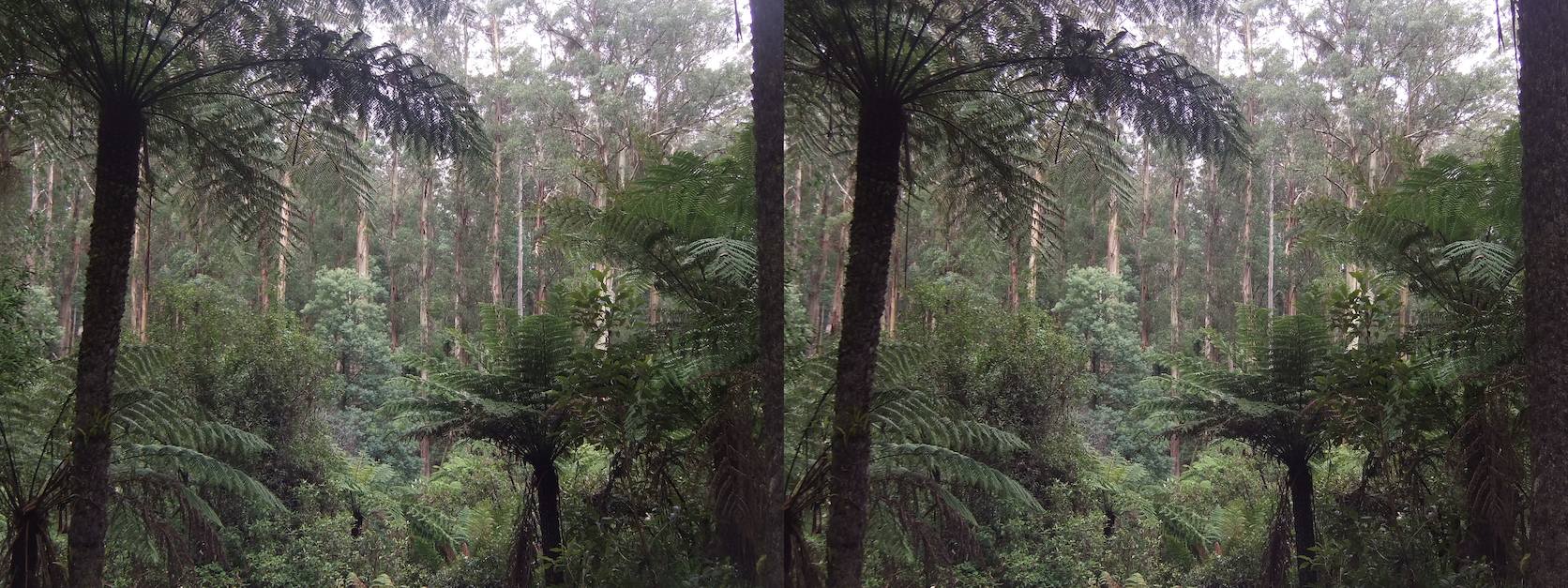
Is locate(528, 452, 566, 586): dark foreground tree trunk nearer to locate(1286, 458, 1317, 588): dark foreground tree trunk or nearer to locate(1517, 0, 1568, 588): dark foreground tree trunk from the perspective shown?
locate(1517, 0, 1568, 588): dark foreground tree trunk

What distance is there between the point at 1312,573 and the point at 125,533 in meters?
8.81

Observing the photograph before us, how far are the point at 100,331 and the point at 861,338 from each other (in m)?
3.34

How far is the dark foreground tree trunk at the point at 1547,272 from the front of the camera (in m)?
4.15

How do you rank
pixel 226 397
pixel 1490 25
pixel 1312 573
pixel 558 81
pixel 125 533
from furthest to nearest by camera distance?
pixel 558 81 → pixel 1490 25 → pixel 226 397 → pixel 1312 573 → pixel 125 533

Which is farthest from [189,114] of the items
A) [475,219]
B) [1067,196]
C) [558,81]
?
[475,219]

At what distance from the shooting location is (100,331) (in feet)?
15.7

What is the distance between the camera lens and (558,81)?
2483 cm

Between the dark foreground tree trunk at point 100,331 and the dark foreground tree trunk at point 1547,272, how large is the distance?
19.0 ft

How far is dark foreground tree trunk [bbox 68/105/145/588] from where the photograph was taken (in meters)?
4.71

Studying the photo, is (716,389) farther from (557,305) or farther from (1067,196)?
(1067,196)

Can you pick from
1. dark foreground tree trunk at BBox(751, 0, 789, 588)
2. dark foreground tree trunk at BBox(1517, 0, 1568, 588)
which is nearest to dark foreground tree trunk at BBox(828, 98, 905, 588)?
dark foreground tree trunk at BBox(751, 0, 789, 588)

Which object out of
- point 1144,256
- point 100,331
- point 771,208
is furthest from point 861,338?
point 1144,256

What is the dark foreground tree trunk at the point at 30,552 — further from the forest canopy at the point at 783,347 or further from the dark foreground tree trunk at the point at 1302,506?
the dark foreground tree trunk at the point at 1302,506

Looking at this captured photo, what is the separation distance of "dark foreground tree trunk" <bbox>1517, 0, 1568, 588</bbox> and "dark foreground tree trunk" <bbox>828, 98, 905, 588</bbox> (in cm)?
250
